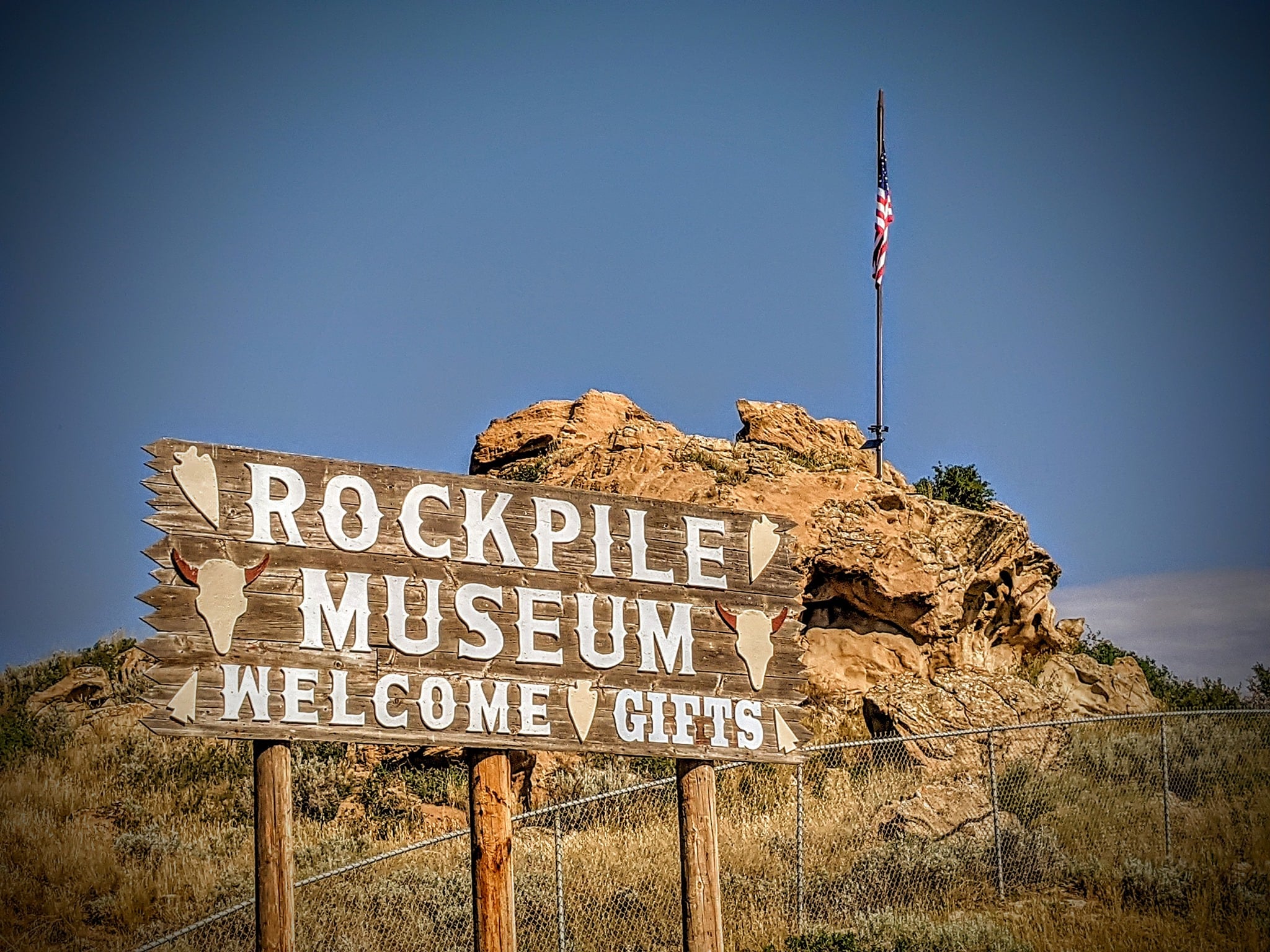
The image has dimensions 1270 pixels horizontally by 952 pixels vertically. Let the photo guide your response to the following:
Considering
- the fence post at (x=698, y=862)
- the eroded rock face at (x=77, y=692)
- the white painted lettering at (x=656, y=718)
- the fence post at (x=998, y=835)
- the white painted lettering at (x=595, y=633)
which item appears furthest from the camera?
the eroded rock face at (x=77, y=692)

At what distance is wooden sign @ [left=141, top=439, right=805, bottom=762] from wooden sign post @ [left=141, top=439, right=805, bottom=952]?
0.01 m

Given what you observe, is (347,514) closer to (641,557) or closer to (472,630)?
(472,630)

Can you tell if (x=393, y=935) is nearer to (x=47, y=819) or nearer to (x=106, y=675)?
(x=47, y=819)

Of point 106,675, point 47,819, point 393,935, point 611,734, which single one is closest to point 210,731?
point 611,734

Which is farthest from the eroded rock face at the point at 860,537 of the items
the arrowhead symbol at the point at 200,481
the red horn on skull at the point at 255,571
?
the arrowhead symbol at the point at 200,481

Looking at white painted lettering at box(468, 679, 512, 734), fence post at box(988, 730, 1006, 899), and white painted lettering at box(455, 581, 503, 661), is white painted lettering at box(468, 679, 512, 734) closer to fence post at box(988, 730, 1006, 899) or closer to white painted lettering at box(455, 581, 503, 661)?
white painted lettering at box(455, 581, 503, 661)

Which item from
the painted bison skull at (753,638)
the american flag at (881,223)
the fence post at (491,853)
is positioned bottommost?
the fence post at (491,853)

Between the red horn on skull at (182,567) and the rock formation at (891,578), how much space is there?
41.9 feet

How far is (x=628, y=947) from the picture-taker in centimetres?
1553

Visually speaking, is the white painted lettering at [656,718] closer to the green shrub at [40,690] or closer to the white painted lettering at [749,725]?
the white painted lettering at [749,725]

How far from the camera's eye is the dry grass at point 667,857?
1576cm

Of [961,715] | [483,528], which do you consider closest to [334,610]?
[483,528]

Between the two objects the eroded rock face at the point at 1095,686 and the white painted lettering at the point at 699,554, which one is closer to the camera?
the white painted lettering at the point at 699,554

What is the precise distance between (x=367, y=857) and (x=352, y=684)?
8867 mm
